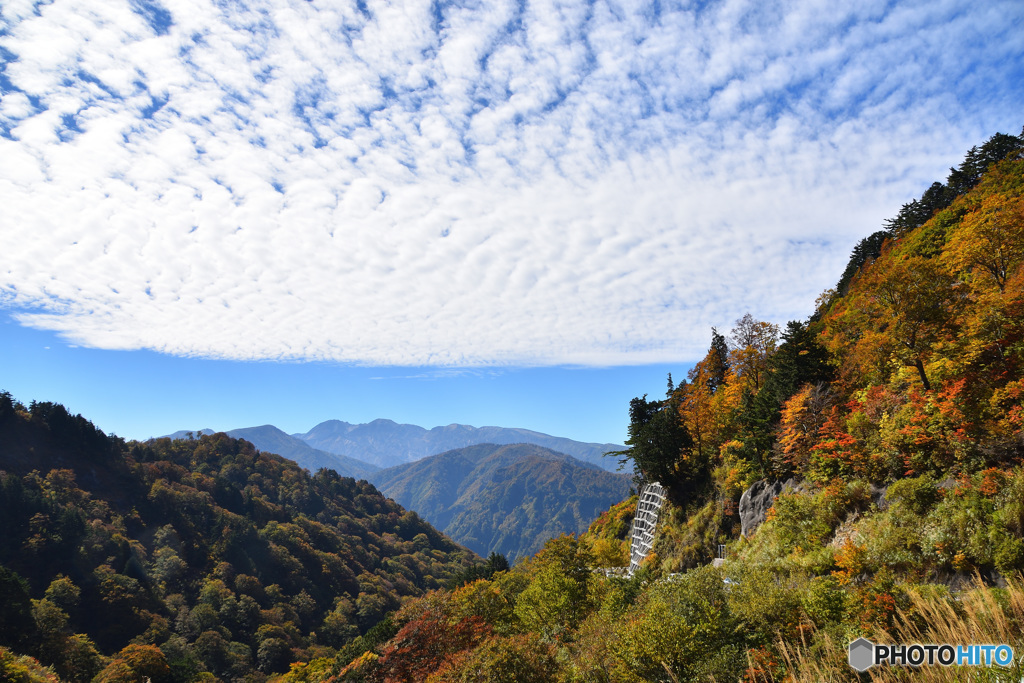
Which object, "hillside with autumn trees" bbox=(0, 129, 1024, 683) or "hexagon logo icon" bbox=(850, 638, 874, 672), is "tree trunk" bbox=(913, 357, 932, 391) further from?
"hexagon logo icon" bbox=(850, 638, 874, 672)

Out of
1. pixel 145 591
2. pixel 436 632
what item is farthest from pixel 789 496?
pixel 145 591

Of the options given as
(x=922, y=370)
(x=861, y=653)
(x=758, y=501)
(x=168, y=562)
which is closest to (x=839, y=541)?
(x=758, y=501)

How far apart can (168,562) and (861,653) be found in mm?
110721

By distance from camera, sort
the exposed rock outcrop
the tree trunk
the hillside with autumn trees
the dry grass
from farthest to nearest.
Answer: the exposed rock outcrop → the tree trunk → the hillside with autumn trees → the dry grass

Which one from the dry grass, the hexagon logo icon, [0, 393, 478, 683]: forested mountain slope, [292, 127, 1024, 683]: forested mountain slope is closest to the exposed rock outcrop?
[292, 127, 1024, 683]: forested mountain slope

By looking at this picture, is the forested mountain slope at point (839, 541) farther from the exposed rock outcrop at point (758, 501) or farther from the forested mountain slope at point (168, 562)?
the forested mountain slope at point (168, 562)

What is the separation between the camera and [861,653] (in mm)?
7219

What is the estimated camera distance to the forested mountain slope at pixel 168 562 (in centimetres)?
5469

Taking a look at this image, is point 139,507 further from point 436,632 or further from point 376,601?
point 436,632

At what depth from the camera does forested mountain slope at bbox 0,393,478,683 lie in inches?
2153

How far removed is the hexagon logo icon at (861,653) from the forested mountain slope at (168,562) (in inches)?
2121

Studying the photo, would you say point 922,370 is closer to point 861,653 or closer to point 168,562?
point 861,653

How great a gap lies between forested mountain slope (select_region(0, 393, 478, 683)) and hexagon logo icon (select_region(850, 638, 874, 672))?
53861 mm

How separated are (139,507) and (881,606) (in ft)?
425
